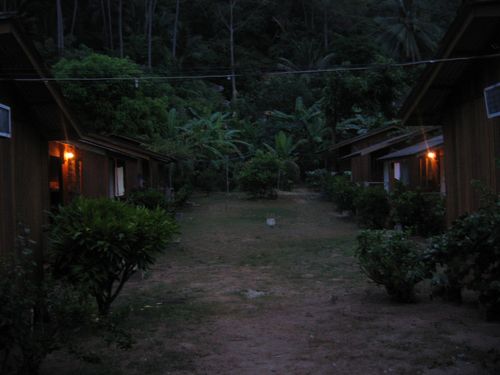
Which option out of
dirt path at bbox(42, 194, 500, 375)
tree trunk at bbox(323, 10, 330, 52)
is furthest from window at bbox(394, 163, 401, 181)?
tree trunk at bbox(323, 10, 330, 52)

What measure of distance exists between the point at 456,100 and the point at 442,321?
3611mm

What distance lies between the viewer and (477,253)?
5.34m

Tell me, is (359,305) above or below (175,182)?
below

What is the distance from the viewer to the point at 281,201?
1147 inches

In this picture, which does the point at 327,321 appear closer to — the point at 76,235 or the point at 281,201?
the point at 76,235

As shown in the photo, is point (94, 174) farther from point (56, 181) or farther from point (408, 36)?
point (408, 36)

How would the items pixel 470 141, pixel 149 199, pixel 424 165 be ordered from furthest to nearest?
pixel 424 165 < pixel 149 199 < pixel 470 141

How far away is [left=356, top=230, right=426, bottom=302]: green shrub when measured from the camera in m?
7.30

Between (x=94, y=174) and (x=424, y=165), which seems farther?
(x=424, y=165)

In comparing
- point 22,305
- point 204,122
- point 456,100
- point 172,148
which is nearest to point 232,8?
point 204,122

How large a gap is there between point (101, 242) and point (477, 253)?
4.20 metres

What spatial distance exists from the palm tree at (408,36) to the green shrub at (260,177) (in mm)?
23561

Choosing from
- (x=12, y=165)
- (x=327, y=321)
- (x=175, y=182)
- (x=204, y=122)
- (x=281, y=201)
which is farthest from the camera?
(x=204, y=122)

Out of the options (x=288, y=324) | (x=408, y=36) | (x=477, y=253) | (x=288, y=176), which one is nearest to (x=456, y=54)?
(x=477, y=253)
